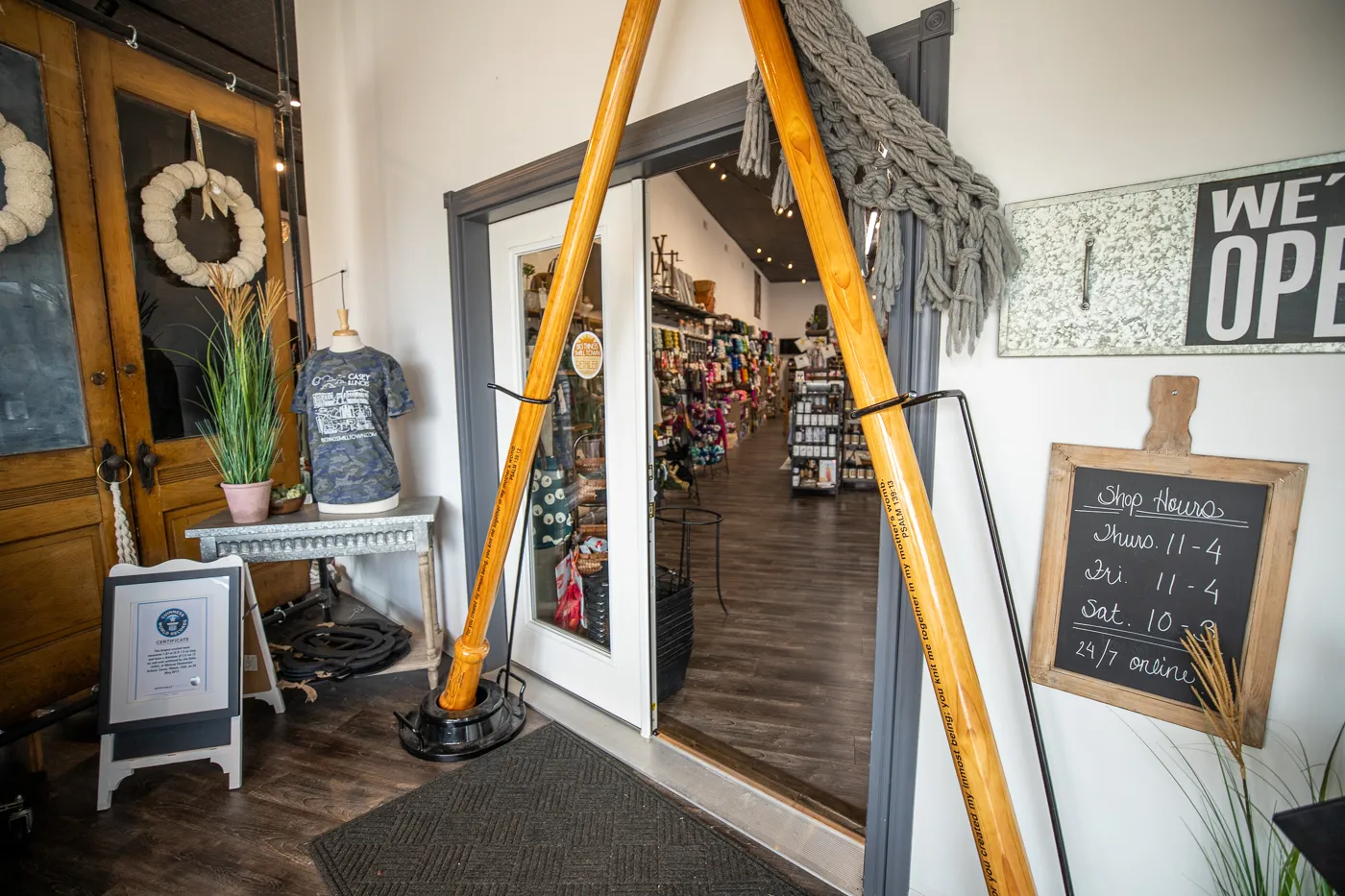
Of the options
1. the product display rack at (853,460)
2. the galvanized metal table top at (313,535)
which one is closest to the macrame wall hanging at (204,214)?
the galvanized metal table top at (313,535)

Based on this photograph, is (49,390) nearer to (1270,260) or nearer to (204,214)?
(204,214)

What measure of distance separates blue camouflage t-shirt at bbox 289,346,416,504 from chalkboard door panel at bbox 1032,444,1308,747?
2486 millimetres

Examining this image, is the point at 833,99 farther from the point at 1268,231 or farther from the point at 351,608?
the point at 351,608

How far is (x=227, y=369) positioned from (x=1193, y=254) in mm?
3117

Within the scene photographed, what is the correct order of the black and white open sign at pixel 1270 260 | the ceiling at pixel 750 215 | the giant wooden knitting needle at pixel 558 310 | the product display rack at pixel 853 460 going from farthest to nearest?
1. the ceiling at pixel 750 215
2. the product display rack at pixel 853 460
3. the giant wooden knitting needle at pixel 558 310
4. the black and white open sign at pixel 1270 260

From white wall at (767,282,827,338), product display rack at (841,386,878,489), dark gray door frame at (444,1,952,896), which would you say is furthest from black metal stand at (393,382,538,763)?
white wall at (767,282,827,338)

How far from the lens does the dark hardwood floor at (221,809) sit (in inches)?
64.6

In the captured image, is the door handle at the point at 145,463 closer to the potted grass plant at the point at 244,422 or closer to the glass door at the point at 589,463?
the potted grass plant at the point at 244,422

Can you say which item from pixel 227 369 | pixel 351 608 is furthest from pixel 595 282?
pixel 351 608

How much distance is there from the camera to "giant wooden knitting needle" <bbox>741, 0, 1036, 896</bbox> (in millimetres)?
1052

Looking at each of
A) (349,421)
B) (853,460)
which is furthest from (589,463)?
(853,460)

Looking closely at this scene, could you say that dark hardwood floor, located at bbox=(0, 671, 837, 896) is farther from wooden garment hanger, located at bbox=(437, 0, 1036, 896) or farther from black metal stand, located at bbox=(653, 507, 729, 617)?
black metal stand, located at bbox=(653, 507, 729, 617)

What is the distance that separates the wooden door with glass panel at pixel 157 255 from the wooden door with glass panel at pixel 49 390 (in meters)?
0.08

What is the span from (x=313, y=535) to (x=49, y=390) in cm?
121
